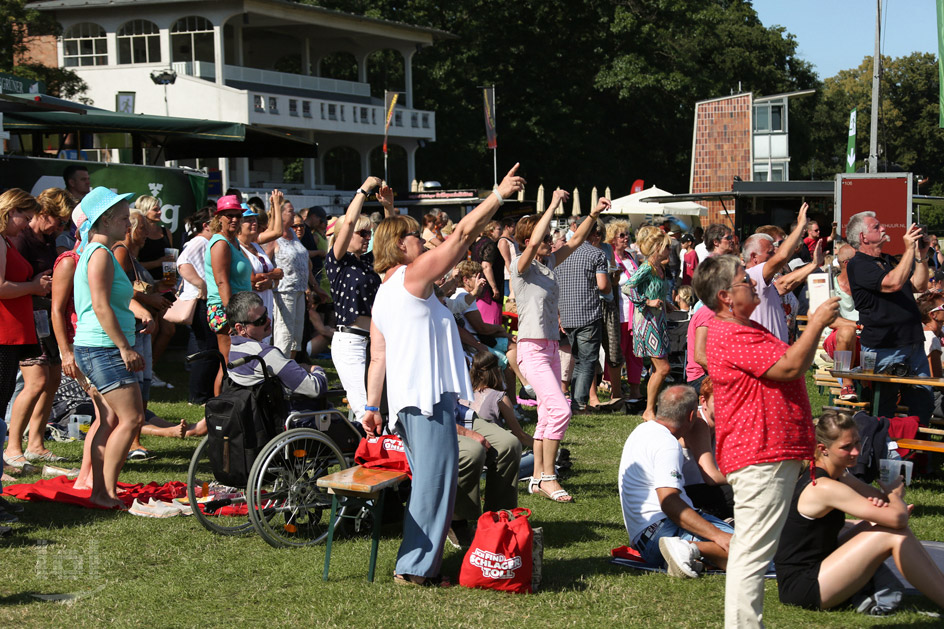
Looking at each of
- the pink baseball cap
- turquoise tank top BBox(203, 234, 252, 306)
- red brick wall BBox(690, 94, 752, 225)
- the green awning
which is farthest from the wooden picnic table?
red brick wall BBox(690, 94, 752, 225)

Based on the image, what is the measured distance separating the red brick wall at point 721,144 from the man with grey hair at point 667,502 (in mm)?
31789

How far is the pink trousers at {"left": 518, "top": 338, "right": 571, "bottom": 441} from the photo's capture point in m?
6.94

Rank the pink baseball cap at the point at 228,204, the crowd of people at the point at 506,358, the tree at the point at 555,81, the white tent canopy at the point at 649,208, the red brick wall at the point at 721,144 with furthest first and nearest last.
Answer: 1. the tree at the point at 555,81
2. the red brick wall at the point at 721,144
3. the white tent canopy at the point at 649,208
4. the pink baseball cap at the point at 228,204
5. the crowd of people at the point at 506,358

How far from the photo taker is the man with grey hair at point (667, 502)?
17.6ft

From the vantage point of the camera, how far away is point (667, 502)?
17.9ft

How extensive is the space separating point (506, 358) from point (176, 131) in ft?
20.6

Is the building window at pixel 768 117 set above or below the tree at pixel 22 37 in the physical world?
below

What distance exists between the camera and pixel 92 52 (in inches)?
1686

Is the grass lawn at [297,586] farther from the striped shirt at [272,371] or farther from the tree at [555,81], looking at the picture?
the tree at [555,81]

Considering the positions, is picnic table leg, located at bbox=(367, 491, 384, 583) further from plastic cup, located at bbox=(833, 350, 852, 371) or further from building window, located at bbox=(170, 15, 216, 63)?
building window, located at bbox=(170, 15, 216, 63)

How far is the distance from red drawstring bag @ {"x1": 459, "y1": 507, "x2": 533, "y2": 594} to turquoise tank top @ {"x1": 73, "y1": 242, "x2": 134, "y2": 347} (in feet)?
8.46

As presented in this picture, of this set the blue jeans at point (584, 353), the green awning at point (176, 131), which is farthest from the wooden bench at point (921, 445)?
the green awning at point (176, 131)

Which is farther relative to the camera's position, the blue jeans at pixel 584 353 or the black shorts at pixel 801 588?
the blue jeans at pixel 584 353

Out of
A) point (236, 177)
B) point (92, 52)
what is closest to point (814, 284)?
point (236, 177)
